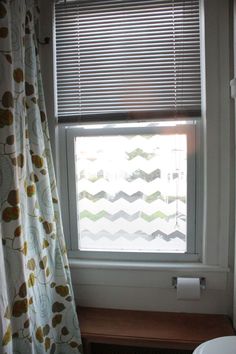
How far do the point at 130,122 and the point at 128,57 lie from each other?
0.32 meters

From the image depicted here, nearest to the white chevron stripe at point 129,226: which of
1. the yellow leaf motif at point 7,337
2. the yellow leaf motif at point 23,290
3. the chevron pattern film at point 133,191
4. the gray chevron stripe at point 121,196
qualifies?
the chevron pattern film at point 133,191

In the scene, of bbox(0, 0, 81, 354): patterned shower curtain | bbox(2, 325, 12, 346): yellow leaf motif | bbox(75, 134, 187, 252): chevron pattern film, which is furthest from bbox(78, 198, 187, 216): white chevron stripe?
bbox(2, 325, 12, 346): yellow leaf motif

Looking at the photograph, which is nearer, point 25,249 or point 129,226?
point 25,249

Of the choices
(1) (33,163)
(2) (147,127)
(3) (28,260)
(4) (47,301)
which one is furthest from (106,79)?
(4) (47,301)

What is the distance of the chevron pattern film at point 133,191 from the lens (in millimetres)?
1447

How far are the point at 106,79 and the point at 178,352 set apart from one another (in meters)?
1.42

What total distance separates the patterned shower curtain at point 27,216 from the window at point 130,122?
0.20 metres

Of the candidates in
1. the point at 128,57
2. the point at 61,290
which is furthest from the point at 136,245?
the point at 128,57

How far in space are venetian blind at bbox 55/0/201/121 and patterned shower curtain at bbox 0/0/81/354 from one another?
0.67 ft

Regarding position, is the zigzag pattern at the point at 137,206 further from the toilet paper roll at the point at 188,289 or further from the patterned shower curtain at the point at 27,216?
the toilet paper roll at the point at 188,289

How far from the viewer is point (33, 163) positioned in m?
1.23

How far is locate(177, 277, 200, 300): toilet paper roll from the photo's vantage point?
4.44 feet

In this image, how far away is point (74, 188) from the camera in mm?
1512

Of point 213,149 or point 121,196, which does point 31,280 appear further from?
point 213,149
